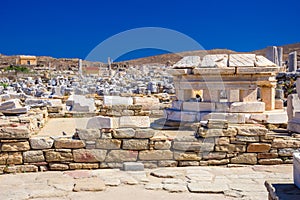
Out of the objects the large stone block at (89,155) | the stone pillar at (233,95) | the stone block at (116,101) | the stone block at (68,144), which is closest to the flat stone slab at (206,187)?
the large stone block at (89,155)

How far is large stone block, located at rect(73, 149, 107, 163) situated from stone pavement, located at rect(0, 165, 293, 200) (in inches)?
7.9

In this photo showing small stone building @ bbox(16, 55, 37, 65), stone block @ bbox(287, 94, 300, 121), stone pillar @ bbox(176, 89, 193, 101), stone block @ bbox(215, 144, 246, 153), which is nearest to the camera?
stone block @ bbox(215, 144, 246, 153)

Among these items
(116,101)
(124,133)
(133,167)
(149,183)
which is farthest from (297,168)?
(116,101)

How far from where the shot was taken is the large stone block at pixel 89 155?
5992mm

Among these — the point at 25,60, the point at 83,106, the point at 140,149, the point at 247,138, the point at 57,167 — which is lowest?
the point at 57,167

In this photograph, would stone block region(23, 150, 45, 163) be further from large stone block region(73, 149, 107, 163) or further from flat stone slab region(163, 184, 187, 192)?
flat stone slab region(163, 184, 187, 192)

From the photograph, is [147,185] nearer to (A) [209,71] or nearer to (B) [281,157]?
(B) [281,157]

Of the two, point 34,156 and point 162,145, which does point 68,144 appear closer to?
point 34,156

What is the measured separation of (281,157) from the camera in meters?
6.38

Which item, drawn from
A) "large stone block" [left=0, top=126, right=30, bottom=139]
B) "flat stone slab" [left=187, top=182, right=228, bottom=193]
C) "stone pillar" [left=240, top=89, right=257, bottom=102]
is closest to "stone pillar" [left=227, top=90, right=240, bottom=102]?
"stone pillar" [left=240, top=89, right=257, bottom=102]

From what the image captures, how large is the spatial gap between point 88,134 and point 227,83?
184 inches

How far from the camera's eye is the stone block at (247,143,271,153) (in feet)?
20.7

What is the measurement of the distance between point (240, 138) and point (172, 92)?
13.2 metres

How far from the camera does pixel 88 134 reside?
603 centimetres
